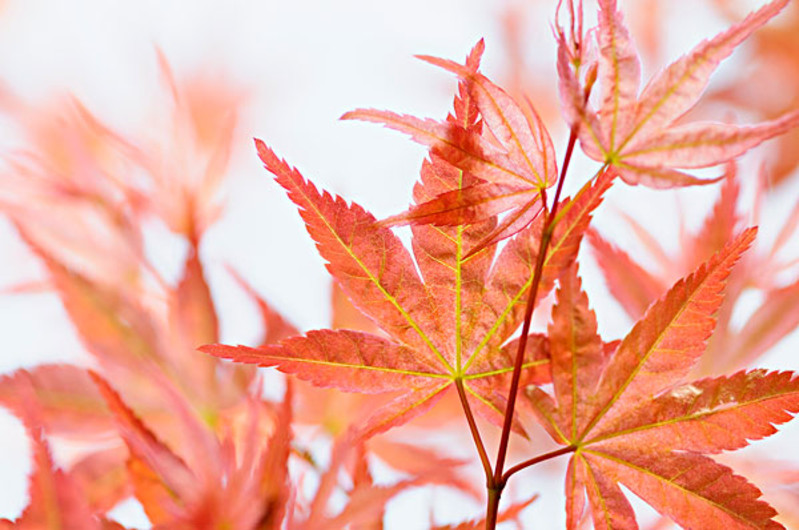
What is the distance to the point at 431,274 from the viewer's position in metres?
0.27

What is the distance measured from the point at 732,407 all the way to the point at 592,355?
0.15 ft

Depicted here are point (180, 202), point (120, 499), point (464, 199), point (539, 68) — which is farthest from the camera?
point (539, 68)

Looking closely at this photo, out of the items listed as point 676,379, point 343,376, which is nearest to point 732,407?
point 676,379

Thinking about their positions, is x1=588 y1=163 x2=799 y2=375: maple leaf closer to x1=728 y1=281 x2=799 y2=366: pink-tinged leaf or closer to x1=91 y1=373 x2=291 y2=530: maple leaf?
x1=728 y1=281 x2=799 y2=366: pink-tinged leaf

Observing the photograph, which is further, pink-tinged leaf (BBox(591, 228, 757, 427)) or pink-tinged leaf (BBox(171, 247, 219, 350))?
pink-tinged leaf (BBox(171, 247, 219, 350))

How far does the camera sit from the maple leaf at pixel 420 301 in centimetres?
26

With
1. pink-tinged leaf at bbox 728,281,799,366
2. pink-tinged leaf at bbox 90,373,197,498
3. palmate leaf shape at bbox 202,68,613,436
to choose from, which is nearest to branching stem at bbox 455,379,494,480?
palmate leaf shape at bbox 202,68,613,436

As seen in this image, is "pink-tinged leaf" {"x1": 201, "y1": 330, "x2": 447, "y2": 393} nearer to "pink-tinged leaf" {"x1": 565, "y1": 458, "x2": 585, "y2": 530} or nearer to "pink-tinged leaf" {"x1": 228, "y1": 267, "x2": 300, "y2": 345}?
"pink-tinged leaf" {"x1": 565, "y1": 458, "x2": 585, "y2": 530}

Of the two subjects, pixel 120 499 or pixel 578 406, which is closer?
pixel 578 406

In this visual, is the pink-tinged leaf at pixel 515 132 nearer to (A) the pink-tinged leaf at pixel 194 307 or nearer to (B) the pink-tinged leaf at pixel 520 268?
(B) the pink-tinged leaf at pixel 520 268

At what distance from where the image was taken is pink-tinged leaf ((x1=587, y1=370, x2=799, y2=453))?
256mm

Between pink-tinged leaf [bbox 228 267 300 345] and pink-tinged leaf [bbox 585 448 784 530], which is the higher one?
pink-tinged leaf [bbox 228 267 300 345]

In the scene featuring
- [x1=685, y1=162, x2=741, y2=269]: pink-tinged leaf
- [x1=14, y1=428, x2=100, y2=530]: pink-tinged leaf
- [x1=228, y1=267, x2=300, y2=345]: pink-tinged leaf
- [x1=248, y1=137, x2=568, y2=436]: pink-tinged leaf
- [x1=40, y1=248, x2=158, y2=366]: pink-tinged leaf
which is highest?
[x1=685, y1=162, x2=741, y2=269]: pink-tinged leaf

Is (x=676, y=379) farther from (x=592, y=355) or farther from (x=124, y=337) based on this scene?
(x=124, y=337)
